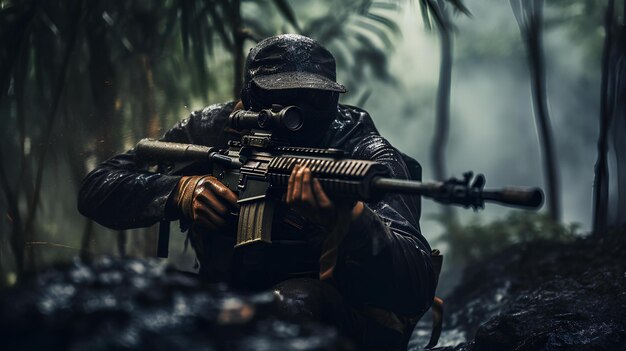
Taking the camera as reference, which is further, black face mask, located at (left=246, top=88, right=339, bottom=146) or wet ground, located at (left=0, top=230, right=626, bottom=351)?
black face mask, located at (left=246, top=88, right=339, bottom=146)

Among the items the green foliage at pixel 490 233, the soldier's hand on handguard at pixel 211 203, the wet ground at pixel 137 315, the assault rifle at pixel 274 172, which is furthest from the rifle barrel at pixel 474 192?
the green foliage at pixel 490 233

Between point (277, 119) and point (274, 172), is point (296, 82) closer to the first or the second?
point (277, 119)

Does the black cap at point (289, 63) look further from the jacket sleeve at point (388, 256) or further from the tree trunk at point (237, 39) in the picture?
the tree trunk at point (237, 39)

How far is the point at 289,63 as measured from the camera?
11.8 ft

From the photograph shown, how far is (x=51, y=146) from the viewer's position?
5375mm

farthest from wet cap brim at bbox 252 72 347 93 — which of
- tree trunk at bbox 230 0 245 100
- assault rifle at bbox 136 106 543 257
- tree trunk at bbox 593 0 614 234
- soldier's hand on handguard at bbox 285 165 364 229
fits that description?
tree trunk at bbox 593 0 614 234

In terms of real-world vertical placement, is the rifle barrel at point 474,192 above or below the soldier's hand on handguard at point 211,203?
above

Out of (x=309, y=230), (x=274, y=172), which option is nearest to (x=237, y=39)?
(x=309, y=230)

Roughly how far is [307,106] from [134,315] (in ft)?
4.81

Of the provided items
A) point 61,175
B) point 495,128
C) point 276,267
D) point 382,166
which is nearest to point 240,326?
point 382,166

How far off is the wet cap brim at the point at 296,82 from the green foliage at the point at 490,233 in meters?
5.87

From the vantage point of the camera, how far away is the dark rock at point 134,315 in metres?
2.20

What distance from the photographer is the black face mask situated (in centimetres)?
344

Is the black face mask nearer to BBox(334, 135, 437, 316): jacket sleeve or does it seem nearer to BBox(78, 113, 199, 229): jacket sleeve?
BBox(334, 135, 437, 316): jacket sleeve
